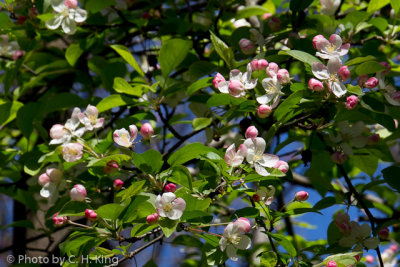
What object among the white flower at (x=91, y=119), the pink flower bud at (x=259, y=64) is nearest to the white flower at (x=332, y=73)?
the pink flower bud at (x=259, y=64)

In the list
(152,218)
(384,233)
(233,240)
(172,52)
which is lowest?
(384,233)

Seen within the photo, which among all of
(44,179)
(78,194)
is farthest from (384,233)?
(44,179)

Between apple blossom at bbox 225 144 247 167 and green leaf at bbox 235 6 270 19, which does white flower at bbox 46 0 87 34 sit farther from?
apple blossom at bbox 225 144 247 167

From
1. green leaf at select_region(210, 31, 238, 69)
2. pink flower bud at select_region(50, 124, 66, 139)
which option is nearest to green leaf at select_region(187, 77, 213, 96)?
green leaf at select_region(210, 31, 238, 69)

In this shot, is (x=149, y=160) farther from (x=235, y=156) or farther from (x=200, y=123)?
(x=200, y=123)

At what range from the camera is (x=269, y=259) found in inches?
55.1

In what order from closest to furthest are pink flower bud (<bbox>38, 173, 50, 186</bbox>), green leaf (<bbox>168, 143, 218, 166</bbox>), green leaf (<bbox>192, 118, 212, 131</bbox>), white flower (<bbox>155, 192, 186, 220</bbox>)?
white flower (<bbox>155, 192, 186, 220</bbox>) < green leaf (<bbox>168, 143, 218, 166</bbox>) < pink flower bud (<bbox>38, 173, 50, 186</bbox>) < green leaf (<bbox>192, 118, 212, 131</bbox>)

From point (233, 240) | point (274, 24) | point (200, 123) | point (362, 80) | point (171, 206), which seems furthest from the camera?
point (274, 24)

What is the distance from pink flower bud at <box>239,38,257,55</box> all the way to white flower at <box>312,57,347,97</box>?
1.38 ft

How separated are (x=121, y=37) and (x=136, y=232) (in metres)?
1.37

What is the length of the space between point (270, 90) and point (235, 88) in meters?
0.10

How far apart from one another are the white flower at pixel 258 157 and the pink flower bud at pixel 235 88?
152 millimetres

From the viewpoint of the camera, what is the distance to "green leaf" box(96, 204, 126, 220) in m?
1.22

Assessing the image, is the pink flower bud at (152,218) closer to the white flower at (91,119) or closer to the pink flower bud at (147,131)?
the pink flower bud at (147,131)
